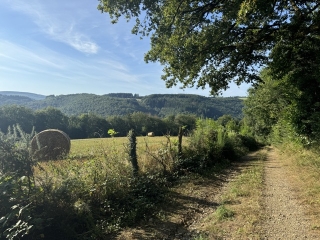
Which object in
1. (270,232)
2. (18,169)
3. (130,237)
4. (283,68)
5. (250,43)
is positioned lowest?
(130,237)

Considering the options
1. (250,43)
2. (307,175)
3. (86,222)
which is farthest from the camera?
(250,43)

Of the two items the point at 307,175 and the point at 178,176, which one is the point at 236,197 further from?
the point at 307,175

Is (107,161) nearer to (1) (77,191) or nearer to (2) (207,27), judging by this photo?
(1) (77,191)

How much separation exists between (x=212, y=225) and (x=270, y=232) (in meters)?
1.25

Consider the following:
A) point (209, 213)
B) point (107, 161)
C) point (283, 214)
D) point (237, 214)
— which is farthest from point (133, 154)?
point (283, 214)

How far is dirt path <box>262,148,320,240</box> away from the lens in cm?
526

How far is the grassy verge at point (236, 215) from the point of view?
211 inches

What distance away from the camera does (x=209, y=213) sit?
674 cm

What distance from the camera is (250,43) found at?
1198 cm

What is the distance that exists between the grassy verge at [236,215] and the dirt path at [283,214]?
24 centimetres

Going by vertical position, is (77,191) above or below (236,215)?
above

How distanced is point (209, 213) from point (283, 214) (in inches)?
73.4

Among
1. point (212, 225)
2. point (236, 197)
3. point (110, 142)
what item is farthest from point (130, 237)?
point (110, 142)

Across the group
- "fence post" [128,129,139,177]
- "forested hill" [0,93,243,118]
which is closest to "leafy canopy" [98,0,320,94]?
"fence post" [128,129,139,177]
